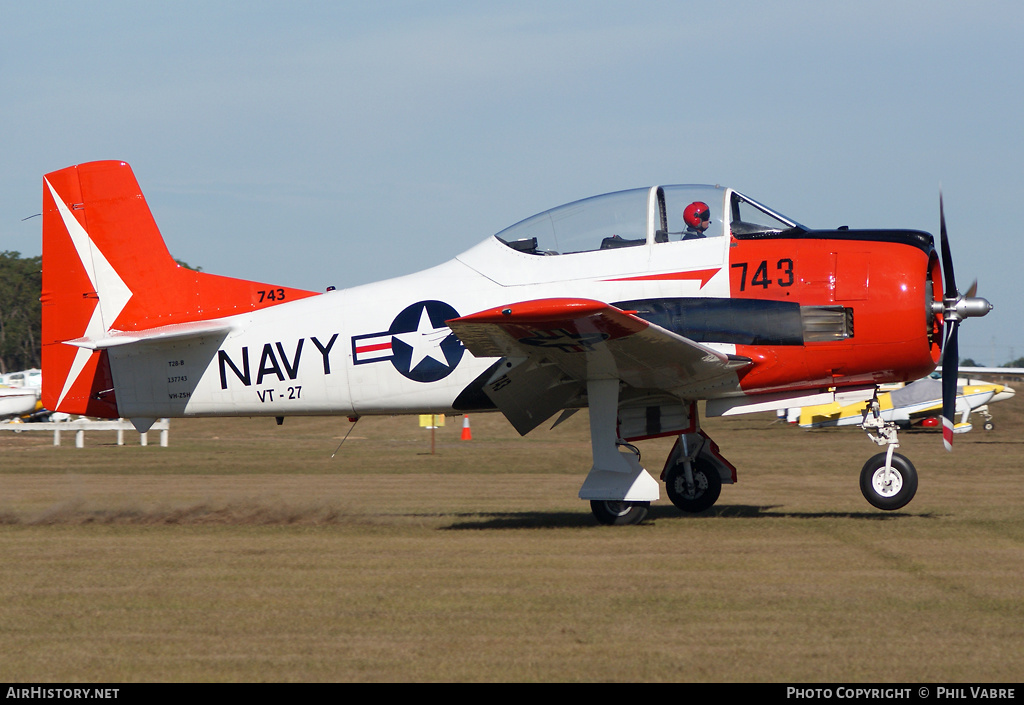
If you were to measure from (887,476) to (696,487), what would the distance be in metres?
2.21

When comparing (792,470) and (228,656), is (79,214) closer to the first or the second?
(228,656)

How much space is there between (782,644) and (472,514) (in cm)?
674

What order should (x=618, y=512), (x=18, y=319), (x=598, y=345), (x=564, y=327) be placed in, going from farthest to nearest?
(x=18, y=319) → (x=618, y=512) → (x=598, y=345) → (x=564, y=327)

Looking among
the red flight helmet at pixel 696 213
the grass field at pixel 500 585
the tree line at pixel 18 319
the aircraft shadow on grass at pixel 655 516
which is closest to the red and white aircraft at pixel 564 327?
the red flight helmet at pixel 696 213

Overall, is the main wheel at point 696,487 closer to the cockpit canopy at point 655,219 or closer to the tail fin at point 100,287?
the cockpit canopy at point 655,219

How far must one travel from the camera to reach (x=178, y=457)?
71.9ft

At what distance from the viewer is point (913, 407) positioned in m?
31.7

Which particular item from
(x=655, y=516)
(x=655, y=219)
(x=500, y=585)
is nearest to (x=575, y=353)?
(x=655, y=219)

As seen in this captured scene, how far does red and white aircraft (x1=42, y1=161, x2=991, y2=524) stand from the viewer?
30.5 ft

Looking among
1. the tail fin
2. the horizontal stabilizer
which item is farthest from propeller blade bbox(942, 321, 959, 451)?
the horizontal stabilizer

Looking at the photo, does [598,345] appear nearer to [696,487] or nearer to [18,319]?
[696,487]

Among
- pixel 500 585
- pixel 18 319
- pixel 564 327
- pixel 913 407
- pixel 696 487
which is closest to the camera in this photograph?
pixel 500 585

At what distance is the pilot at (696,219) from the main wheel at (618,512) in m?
2.74

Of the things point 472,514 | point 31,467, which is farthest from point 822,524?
point 31,467
